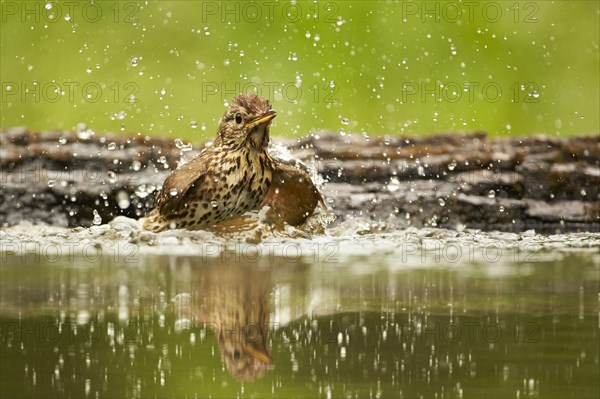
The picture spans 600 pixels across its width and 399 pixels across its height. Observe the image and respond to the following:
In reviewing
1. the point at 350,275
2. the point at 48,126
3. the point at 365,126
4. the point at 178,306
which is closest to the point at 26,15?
the point at 48,126

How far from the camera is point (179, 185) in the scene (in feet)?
20.3

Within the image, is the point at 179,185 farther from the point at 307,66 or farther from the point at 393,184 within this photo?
the point at 307,66

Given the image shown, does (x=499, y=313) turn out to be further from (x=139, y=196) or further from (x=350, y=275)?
(x=139, y=196)

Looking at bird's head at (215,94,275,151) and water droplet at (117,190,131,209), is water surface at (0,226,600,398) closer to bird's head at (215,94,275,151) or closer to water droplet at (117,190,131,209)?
bird's head at (215,94,275,151)

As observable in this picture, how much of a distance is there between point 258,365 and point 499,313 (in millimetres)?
1124

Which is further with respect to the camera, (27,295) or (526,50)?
(526,50)

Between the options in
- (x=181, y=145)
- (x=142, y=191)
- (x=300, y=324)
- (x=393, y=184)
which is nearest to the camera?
(x=300, y=324)

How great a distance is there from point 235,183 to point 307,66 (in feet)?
10.7

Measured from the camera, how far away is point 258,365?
2441 mm

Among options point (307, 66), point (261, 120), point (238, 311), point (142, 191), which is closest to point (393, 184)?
point (261, 120)

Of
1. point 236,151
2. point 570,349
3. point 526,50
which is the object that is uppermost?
point 526,50

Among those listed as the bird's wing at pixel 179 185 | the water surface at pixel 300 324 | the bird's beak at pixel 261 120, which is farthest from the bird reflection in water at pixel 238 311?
the bird's beak at pixel 261 120

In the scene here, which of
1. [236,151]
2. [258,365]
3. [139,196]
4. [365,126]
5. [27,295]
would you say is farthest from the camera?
[365,126]

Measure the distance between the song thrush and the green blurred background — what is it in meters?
2.72
